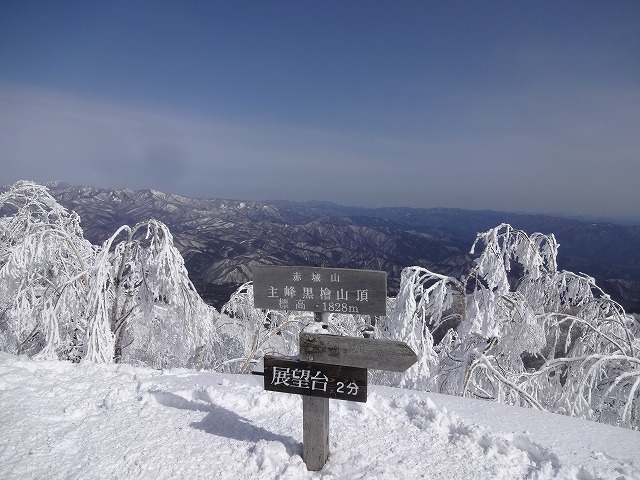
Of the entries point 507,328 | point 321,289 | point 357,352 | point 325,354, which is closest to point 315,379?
point 325,354

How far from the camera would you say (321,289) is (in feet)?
11.7

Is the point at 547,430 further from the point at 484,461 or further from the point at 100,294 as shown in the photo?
the point at 100,294

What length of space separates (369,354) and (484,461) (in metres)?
1.55

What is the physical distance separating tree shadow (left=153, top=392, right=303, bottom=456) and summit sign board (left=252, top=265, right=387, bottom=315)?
1472 millimetres

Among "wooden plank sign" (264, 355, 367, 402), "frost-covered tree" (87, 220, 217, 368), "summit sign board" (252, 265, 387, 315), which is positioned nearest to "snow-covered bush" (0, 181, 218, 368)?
"frost-covered tree" (87, 220, 217, 368)

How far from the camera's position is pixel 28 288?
8.62m

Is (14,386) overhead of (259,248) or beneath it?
overhead

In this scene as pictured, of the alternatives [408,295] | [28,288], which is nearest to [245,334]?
[28,288]

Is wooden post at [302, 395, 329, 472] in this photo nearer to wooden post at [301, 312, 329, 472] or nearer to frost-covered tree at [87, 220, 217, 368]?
wooden post at [301, 312, 329, 472]

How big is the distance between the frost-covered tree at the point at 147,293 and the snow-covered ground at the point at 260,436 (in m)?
1.63

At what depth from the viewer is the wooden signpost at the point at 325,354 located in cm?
340

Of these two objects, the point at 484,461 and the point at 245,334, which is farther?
the point at 245,334

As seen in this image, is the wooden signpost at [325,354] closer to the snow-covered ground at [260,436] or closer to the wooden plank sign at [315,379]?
the wooden plank sign at [315,379]

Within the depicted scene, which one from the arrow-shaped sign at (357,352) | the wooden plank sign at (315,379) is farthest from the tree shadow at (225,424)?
the arrow-shaped sign at (357,352)
